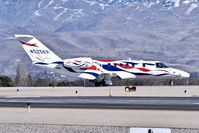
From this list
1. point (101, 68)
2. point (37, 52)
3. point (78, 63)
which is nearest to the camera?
point (101, 68)

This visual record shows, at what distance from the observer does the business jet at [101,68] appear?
73.3 metres

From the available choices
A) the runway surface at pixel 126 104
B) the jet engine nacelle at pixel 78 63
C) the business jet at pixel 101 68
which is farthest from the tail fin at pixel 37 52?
the runway surface at pixel 126 104

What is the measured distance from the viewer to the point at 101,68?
7375 centimetres

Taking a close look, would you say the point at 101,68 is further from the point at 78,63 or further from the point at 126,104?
the point at 126,104

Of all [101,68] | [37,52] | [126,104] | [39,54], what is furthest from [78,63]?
[126,104]

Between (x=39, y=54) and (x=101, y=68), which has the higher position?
(x=39, y=54)

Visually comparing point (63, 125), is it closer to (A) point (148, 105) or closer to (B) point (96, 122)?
(B) point (96, 122)

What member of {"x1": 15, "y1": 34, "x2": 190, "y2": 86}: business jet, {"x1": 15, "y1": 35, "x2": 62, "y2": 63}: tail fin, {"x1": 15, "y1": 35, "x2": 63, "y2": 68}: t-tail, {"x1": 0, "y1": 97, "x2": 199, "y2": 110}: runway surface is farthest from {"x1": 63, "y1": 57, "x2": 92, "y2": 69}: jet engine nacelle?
{"x1": 0, "y1": 97, "x2": 199, "y2": 110}: runway surface

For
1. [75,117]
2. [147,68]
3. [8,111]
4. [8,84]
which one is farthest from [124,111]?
[8,84]

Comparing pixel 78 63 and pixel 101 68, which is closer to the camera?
pixel 101 68

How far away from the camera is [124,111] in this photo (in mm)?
37125

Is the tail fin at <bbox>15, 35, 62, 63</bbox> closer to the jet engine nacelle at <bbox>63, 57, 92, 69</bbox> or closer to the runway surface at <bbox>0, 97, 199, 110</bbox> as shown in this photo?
the jet engine nacelle at <bbox>63, 57, 92, 69</bbox>

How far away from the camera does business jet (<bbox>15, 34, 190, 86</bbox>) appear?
73312 millimetres

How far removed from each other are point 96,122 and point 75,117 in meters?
2.56
